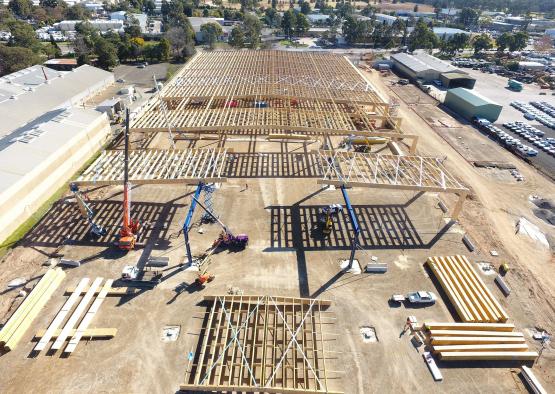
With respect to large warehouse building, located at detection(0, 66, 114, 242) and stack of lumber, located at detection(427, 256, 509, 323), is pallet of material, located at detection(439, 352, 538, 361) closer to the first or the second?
stack of lumber, located at detection(427, 256, 509, 323)

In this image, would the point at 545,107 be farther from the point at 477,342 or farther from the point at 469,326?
the point at 477,342

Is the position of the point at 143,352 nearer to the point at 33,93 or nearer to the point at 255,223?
the point at 255,223

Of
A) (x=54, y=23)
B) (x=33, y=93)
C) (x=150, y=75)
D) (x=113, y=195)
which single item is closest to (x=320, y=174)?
(x=113, y=195)

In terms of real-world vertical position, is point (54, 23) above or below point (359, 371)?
above

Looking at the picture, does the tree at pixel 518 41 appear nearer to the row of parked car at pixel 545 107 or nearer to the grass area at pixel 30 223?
the row of parked car at pixel 545 107

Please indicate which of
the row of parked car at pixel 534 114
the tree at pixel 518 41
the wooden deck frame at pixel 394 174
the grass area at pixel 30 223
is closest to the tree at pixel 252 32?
the row of parked car at pixel 534 114

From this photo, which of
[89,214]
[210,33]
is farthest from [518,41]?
[89,214]
